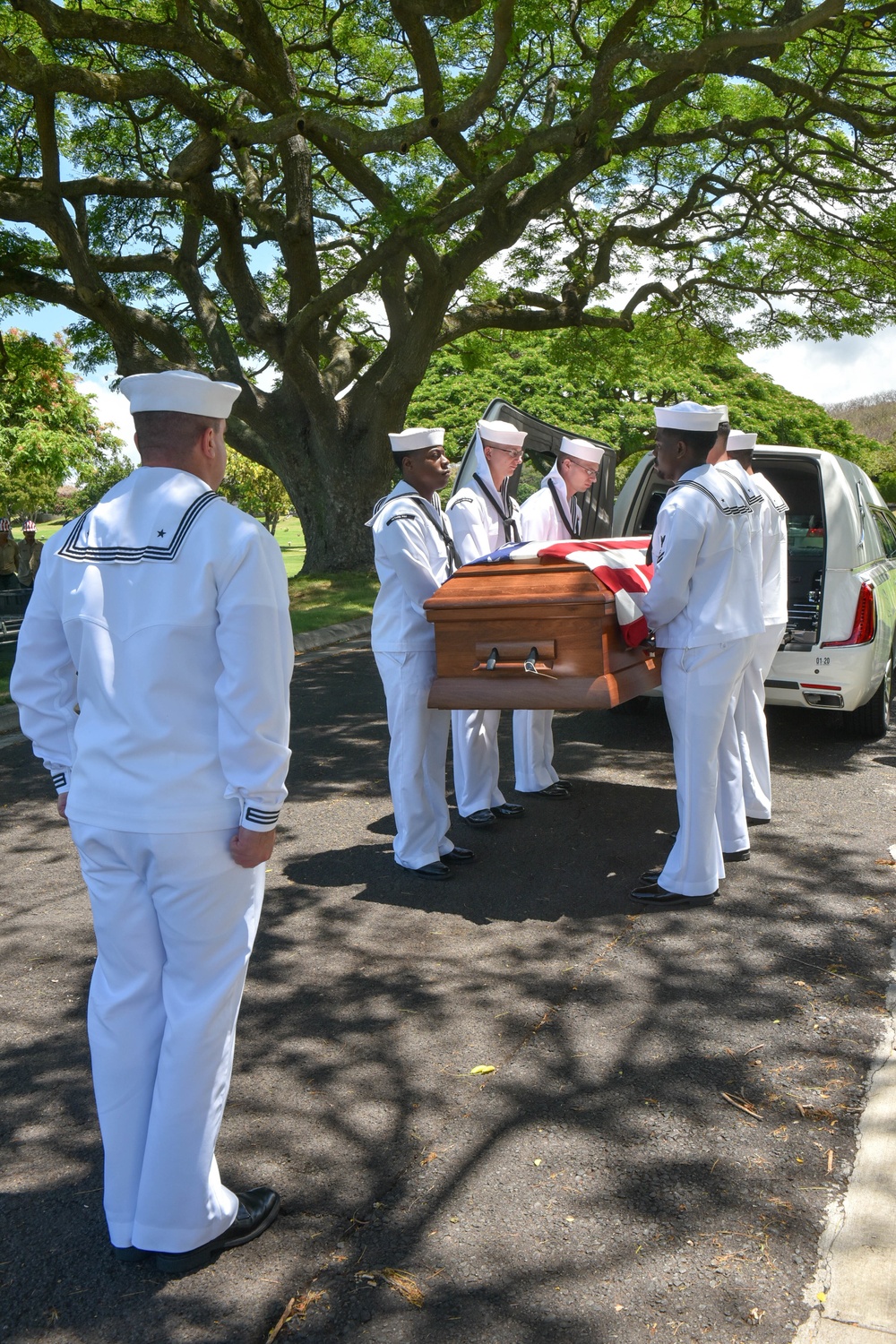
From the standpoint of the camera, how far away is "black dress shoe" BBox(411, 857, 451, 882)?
5734mm

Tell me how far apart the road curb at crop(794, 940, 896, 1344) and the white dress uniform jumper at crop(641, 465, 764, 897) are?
1849 mm

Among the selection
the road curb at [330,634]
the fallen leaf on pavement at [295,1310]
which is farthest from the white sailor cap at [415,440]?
the road curb at [330,634]

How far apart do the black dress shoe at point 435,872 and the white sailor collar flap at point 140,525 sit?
327 centimetres

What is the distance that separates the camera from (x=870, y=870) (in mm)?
5695

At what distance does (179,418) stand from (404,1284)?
2115 millimetres

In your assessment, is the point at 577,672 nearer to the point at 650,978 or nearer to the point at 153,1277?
→ the point at 650,978

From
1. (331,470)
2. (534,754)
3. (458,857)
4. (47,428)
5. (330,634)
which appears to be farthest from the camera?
(47,428)

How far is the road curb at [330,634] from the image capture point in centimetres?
1409

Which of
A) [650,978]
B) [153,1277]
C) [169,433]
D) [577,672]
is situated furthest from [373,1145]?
[577,672]

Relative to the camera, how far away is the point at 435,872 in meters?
5.75

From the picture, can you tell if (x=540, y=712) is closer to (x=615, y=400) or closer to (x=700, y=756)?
(x=700, y=756)

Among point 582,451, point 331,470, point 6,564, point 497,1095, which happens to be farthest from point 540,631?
point 6,564

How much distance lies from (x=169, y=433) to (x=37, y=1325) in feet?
6.82

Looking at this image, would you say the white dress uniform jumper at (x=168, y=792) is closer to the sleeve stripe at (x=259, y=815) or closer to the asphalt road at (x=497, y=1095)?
the sleeve stripe at (x=259, y=815)
